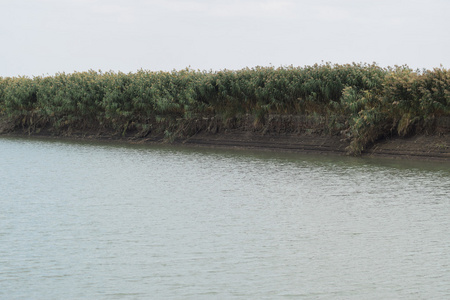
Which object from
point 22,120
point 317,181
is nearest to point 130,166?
point 317,181

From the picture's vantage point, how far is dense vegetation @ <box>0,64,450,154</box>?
28.6 metres

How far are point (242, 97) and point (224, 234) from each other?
24121mm

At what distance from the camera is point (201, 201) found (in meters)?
15.3

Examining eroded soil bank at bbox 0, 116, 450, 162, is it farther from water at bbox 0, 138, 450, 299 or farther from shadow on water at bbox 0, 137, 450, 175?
water at bbox 0, 138, 450, 299

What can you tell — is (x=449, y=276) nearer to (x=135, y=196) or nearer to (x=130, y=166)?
(x=135, y=196)

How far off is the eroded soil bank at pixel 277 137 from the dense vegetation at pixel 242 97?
421 mm

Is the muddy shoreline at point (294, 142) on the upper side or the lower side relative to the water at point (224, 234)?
upper

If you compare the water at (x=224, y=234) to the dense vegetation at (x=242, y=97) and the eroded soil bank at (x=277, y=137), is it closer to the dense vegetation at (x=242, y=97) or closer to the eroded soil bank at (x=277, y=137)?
the eroded soil bank at (x=277, y=137)

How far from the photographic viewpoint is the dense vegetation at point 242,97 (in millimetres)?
28609

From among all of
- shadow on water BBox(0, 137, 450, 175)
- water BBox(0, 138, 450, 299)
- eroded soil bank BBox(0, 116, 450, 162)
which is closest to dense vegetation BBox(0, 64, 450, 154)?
eroded soil bank BBox(0, 116, 450, 162)

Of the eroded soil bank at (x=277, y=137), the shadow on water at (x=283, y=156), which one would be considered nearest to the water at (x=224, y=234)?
the shadow on water at (x=283, y=156)

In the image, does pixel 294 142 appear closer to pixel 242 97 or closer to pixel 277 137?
pixel 277 137

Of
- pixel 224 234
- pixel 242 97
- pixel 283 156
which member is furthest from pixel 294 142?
pixel 224 234

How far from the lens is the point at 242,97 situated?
35250 mm
